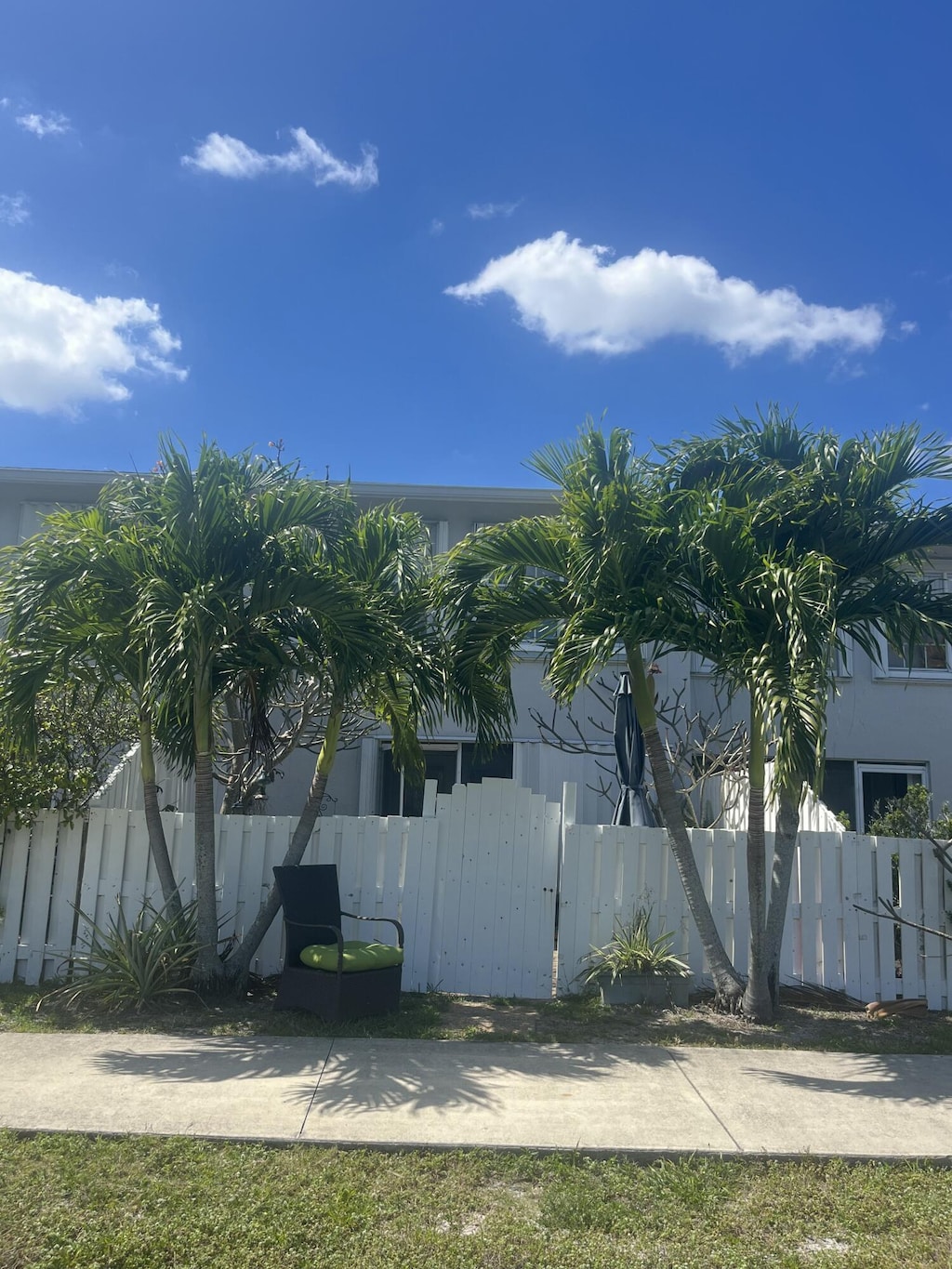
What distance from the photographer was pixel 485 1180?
4.40 metres

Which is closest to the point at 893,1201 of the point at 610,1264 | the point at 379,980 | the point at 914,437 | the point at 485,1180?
the point at 610,1264

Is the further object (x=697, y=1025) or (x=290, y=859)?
(x=290, y=859)

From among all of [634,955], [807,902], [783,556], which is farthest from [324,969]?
[783,556]

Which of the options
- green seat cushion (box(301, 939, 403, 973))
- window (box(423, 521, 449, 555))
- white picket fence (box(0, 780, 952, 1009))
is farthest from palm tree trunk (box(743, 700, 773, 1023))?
window (box(423, 521, 449, 555))

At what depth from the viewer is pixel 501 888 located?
8.24 m

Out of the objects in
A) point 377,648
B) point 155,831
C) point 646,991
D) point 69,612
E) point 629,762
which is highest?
point 69,612

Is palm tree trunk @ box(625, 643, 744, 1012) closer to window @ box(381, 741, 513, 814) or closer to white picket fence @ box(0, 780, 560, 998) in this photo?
white picket fence @ box(0, 780, 560, 998)

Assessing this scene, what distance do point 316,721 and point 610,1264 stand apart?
946 centimetres

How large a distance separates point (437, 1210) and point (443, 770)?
1021 centimetres

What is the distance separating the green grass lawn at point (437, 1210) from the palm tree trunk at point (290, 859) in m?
3.08

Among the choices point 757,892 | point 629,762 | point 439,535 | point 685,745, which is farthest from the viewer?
point 439,535

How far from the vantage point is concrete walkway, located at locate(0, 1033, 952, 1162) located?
4863 millimetres

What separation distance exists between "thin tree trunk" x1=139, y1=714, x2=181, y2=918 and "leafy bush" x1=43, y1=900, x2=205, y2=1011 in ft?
0.59

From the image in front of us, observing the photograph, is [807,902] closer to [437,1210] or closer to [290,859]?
[290,859]
